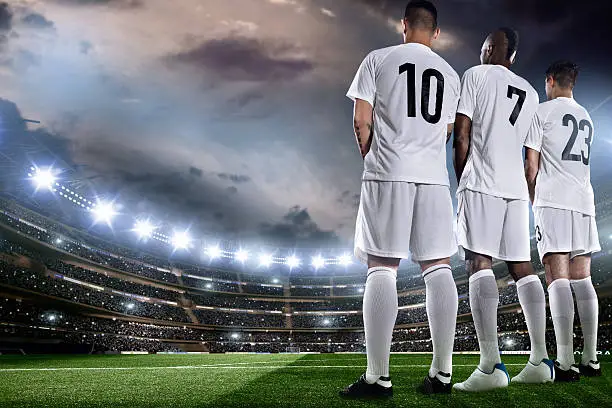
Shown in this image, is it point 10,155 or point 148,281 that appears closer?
point 10,155

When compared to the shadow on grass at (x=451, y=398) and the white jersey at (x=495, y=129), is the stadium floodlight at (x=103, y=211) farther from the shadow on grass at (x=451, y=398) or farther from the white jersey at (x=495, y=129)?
the white jersey at (x=495, y=129)

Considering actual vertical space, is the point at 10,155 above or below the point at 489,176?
above

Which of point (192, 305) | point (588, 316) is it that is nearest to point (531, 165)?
point (588, 316)

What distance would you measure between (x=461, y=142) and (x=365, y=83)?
1.05 meters

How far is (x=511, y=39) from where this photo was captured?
4.13m

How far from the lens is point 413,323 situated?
51688mm

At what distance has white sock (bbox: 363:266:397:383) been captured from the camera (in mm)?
2779

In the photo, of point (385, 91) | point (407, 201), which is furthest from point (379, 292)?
point (385, 91)

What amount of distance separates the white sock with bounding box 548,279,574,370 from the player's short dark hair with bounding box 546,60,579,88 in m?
2.07

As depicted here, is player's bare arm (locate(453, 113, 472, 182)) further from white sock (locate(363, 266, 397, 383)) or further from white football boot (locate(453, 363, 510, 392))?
white football boot (locate(453, 363, 510, 392))

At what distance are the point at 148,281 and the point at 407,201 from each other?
54.5 meters

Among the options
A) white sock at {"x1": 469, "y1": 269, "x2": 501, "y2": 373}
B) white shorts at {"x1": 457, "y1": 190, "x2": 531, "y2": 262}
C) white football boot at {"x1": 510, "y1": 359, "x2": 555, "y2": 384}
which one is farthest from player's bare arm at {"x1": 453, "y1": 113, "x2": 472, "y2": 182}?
white football boot at {"x1": 510, "y1": 359, "x2": 555, "y2": 384}

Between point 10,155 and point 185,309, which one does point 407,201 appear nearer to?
point 10,155

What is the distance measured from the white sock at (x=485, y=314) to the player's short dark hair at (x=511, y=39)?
6.67 feet
